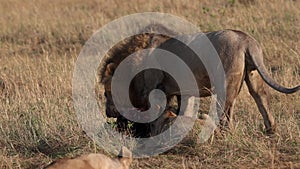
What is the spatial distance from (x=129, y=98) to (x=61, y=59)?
3.37 metres

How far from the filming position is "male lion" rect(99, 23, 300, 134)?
571 centimetres

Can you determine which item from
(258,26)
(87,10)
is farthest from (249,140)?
(87,10)

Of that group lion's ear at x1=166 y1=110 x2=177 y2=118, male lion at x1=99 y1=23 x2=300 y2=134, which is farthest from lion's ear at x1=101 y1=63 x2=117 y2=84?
lion's ear at x1=166 y1=110 x2=177 y2=118

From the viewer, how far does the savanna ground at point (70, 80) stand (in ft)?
17.1

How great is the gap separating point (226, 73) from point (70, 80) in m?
2.86

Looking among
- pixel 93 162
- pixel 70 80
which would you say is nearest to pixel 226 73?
pixel 93 162

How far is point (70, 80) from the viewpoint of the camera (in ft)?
26.4

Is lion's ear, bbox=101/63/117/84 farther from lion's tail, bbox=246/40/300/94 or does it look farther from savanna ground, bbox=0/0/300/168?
lion's tail, bbox=246/40/300/94

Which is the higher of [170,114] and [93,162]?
[170,114]

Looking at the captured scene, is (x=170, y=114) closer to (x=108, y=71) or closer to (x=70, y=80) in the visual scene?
(x=108, y=71)

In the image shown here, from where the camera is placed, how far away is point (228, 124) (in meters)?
5.76

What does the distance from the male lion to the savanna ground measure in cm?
25

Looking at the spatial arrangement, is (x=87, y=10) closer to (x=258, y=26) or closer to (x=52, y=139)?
(x=258, y=26)

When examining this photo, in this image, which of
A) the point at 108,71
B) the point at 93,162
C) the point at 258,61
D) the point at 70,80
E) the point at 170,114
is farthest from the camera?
the point at 70,80
